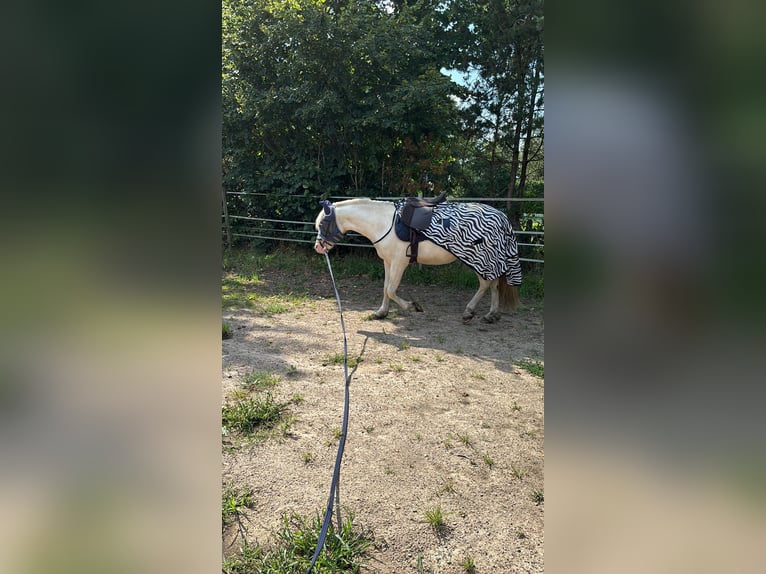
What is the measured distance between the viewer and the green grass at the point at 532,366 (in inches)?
150

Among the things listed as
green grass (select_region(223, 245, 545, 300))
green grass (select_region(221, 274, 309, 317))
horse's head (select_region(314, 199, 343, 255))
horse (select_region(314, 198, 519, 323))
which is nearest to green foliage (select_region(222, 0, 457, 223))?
green grass (select_region(223, 245, 545, 300))

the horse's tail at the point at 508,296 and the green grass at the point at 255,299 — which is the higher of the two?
the horse's tail at the point at 508,296

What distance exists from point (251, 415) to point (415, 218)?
3.01 metres

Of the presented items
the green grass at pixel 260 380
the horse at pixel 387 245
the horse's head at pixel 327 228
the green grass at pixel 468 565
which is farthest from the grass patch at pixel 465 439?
the horse's head at pixel 327 228

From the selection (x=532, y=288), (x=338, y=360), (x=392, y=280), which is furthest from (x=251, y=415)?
(x=532, y=288)

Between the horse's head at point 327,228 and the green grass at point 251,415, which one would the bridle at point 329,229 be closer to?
the horse's head at point 327,228

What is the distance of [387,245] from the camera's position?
5.36m

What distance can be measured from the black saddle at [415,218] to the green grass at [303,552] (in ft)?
11.8

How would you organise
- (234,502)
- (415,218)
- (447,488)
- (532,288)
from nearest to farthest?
(234,502) < (447,488) < (415,218) < (532,288)

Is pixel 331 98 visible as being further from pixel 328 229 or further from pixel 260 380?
pixel 260 380

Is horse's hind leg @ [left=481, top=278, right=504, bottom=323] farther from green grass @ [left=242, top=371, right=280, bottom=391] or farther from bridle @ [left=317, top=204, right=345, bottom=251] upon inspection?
green grass @ [left=242, top=371, right=280, bottom=391]

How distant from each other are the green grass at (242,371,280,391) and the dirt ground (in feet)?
0.20
